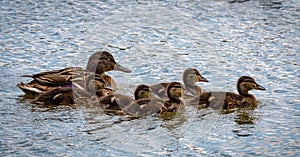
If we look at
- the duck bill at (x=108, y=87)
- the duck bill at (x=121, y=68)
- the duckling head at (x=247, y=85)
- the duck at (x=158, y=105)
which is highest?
the duck bill at (x=121, y=68)

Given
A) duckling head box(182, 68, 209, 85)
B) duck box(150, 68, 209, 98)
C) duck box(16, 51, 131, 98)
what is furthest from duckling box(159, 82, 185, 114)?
duck box(16, 51, 131, 98)

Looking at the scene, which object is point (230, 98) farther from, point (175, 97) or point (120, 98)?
point (120, 98)

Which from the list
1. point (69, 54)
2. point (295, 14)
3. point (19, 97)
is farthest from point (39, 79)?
point (295, 14)

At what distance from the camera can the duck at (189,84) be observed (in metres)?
6.73

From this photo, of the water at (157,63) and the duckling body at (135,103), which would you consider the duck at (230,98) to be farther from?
the duckling body at (135,103)

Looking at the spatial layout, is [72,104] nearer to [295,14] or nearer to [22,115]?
[22,115]

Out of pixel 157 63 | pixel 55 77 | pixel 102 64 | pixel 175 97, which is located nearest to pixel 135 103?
pixel 175 97

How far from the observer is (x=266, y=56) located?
7859 mm

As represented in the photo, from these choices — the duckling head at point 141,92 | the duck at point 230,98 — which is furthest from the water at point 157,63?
the duckling head at point 141,92

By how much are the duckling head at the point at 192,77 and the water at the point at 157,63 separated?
173 millimetres

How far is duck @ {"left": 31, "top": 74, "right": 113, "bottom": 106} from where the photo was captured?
21.0 ft

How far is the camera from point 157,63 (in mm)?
7770

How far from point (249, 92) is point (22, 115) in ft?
8.09

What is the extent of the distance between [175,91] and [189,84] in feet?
1.74
